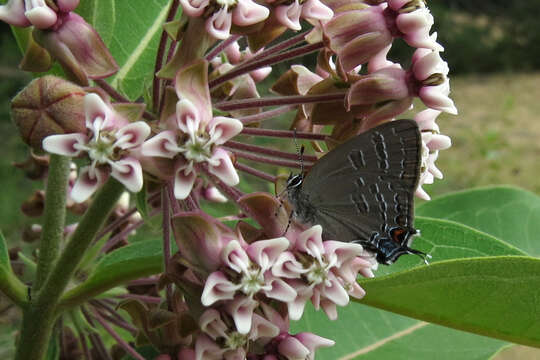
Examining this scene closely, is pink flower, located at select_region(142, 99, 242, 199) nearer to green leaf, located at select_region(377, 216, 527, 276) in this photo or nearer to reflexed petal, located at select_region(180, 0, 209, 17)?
reflexed petal, located at select_region(180, 0, 209, 17)

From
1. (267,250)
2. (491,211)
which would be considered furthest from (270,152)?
(491,211)

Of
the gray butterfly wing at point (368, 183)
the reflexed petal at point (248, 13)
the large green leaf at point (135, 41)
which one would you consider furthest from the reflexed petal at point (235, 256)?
the large green leaf at point (135, 41)

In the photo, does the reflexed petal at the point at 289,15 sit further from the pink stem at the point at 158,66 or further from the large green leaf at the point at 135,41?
the large green leaf at the point at 135,41

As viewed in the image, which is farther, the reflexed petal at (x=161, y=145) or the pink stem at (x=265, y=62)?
the pink stem at (x=265, y=62)

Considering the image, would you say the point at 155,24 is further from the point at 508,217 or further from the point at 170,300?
the point at 508,217

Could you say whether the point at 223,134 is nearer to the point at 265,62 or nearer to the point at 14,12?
the point at 265,62

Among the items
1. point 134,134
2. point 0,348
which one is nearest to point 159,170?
point 134,134

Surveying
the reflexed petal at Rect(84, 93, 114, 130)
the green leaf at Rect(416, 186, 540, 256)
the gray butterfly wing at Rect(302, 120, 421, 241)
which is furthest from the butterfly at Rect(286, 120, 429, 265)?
the green leaf at Rect(416, 186, 540, 256)
